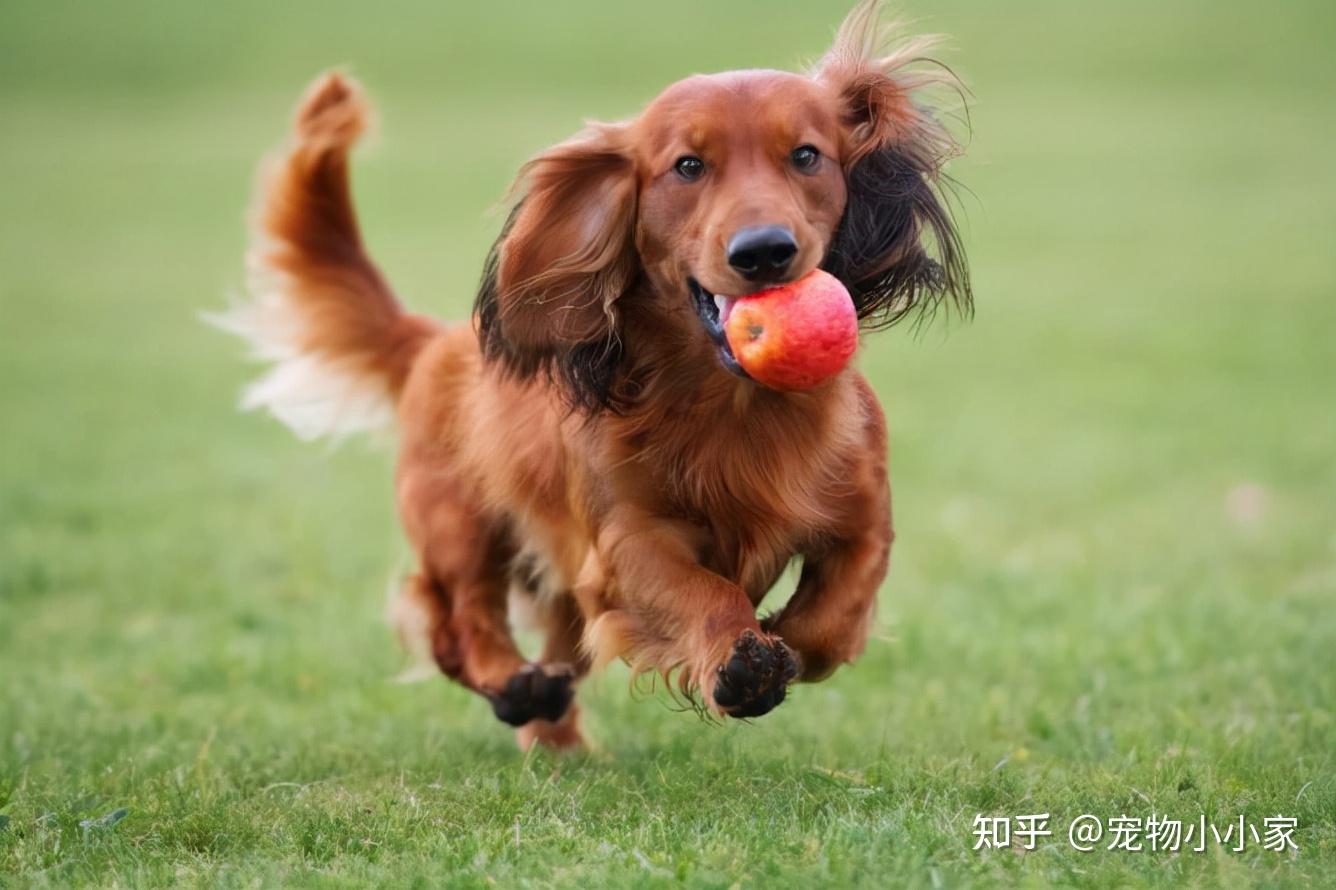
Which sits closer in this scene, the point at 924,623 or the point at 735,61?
the point at 924,623

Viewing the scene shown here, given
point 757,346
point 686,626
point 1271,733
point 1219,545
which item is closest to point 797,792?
point 686,626

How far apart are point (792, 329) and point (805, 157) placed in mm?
524

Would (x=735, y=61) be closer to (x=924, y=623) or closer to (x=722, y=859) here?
(x=924, y=623)

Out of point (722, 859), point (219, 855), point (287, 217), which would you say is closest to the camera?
point (722, 859)

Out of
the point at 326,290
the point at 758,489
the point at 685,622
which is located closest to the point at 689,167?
the point at 758,489

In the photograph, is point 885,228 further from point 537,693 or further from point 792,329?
point 537,693

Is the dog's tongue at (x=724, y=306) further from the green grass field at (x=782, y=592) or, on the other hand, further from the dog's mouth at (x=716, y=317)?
the green grass field at (x=782, y=592)

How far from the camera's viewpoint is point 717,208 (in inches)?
154

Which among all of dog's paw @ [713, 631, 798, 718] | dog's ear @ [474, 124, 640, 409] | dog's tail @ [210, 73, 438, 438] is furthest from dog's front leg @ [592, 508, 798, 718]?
dog's tail @ [210, 73, 438, 438]

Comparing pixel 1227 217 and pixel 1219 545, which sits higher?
pixel 1227 217

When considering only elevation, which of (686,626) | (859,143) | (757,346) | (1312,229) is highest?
(1312,229)

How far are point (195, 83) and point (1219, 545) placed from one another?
99.4 ft

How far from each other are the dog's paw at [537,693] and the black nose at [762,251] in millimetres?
1621

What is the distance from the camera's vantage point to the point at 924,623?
6.97m
